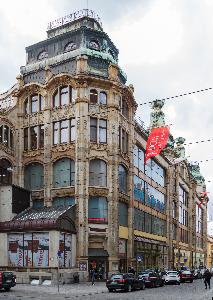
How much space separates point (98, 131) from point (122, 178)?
628 cm

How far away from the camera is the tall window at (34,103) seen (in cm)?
5512

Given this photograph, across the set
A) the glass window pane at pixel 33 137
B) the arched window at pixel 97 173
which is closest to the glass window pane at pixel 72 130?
the arched window at pixel 97 173

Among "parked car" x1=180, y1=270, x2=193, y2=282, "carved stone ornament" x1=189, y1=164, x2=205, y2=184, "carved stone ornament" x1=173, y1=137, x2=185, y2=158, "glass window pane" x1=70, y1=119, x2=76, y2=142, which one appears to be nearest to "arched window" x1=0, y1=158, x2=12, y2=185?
"glass window pane" x1=70, y1=119, x2=76, y2=142

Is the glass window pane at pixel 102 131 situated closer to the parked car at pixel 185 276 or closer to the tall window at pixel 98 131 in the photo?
the tall window at pixel 98 131

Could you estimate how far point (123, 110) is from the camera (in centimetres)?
5634

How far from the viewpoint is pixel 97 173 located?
51.6m

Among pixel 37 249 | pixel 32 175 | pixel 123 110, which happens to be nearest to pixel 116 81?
pixel 123 110

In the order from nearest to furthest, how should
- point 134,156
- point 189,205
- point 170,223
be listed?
point 134,156
point 170,223
point 189,205

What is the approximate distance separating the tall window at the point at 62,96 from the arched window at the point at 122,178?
893 centimetres

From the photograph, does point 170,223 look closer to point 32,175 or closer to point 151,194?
point 151,194

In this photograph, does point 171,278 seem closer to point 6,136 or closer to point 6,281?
point 6,281

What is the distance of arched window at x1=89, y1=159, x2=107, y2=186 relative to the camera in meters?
51.2

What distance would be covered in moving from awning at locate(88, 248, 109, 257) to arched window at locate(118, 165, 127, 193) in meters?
7.14

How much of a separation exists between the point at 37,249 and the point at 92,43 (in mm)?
23073
